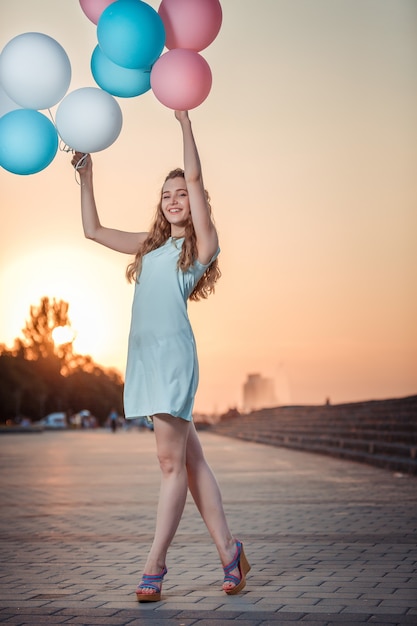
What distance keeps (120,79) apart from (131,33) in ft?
1.46

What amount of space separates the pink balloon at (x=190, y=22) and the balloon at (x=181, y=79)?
0.50ft

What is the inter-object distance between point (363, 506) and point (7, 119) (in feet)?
18.0

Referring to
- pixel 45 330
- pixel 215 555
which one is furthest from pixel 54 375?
pixel 215 555

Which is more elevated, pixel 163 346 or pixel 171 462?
pixel 163 346

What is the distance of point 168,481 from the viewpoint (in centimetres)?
461

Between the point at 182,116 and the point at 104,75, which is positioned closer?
the point at 182,116

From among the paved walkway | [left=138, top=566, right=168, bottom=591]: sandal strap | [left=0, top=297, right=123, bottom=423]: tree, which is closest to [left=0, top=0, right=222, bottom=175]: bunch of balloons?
[left=138, top=566, right=168, bottom=591]: sandal strap

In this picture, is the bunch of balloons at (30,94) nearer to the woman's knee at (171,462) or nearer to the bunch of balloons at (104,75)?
the bunch of balloons at (104,75)

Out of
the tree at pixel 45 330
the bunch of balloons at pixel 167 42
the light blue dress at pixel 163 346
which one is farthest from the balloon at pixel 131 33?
the tree at pixel 45 330

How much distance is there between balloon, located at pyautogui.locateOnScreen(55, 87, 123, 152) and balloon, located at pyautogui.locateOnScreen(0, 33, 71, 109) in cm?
12

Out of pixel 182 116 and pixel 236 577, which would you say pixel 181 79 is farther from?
pixel 236 577

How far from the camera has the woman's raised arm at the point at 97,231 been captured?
496cm

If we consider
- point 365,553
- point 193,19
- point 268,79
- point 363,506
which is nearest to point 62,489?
point 363,506

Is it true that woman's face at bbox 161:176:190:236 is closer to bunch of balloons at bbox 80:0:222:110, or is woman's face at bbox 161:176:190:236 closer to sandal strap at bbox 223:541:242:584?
bunch of balloons at bbox 80:0:222:110
